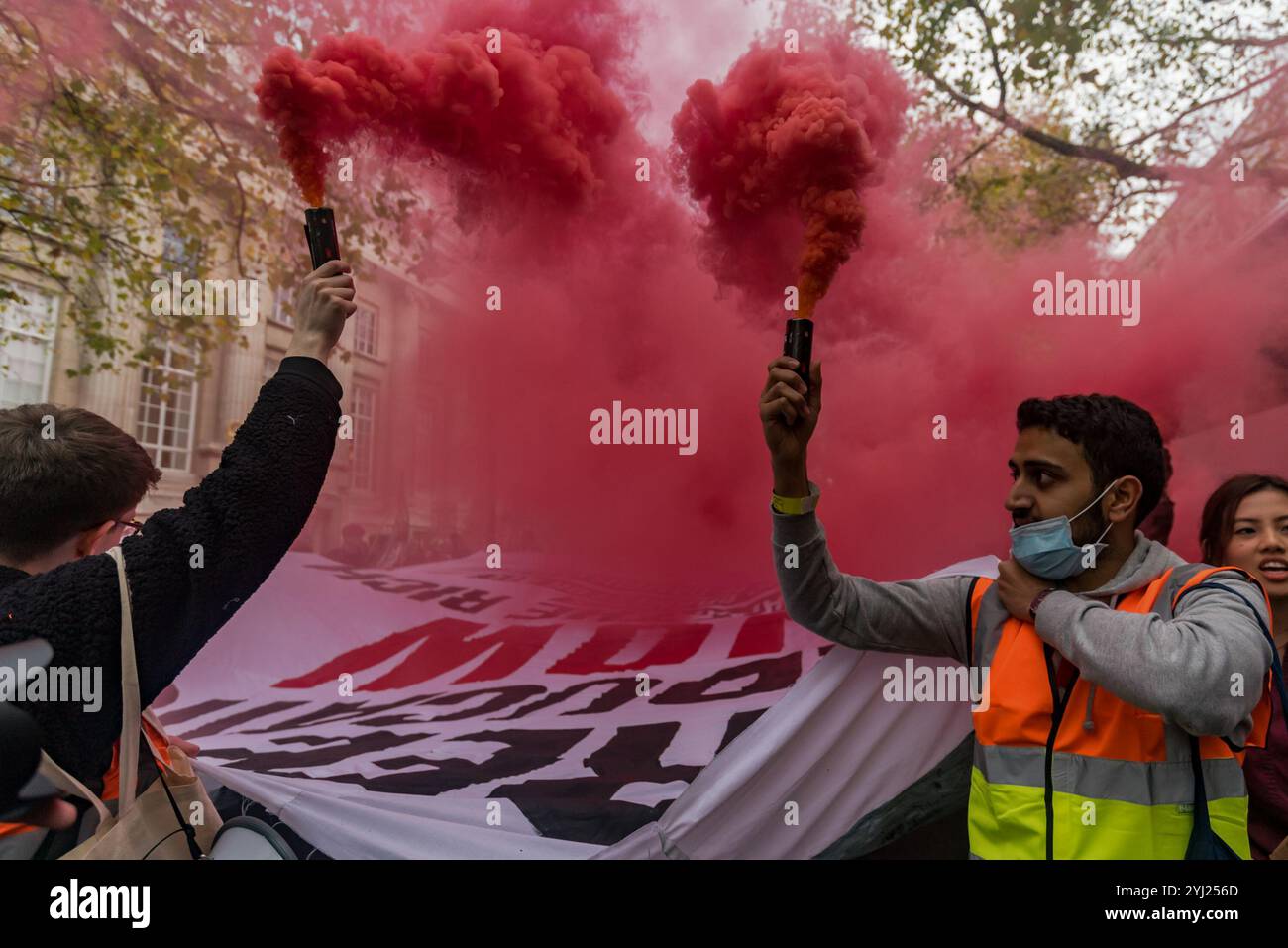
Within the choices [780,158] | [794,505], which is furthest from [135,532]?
[780,158]

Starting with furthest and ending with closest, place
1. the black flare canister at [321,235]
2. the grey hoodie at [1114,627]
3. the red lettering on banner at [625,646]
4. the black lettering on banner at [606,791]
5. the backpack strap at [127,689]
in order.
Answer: the red lettering on banner at [625,646]
the black lettering on banner at [606,791]
the black flare canister at [321,235]
the grey hoodie at [1114,627]
the backpack strap at [127,689]

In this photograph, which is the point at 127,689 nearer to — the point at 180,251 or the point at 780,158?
the point at 780,158

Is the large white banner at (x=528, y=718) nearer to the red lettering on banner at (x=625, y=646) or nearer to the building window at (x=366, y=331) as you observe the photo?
the red lettering on banner at (x=625, y=646)

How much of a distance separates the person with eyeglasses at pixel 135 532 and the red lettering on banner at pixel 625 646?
2.95 meters

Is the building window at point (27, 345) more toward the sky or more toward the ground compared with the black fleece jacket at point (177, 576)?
more toward the sky

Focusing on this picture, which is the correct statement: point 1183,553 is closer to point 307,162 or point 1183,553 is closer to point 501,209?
point 501,209

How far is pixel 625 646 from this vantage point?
183 inches

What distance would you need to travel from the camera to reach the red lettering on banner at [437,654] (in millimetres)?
4426

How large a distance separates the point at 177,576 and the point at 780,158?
Answer: 220cm

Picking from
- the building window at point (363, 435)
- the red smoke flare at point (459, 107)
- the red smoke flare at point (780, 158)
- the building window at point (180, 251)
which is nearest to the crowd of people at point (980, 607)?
the red smoke flare at point (780, 158)

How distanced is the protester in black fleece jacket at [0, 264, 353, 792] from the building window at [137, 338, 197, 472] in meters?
4.60


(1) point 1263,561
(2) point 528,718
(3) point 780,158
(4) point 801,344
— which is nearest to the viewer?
(4) point 801,344

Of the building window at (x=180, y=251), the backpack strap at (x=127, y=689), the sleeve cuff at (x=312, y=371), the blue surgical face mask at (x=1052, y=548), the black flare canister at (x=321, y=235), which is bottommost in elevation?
the backpack strap at (x=127, y=689)

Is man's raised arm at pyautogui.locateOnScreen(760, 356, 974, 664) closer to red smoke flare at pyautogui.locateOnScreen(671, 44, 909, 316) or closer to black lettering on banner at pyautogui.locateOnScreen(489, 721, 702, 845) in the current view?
red smoke flare at pyautogui.locateOnScreen(671, 44, 909, 316)
